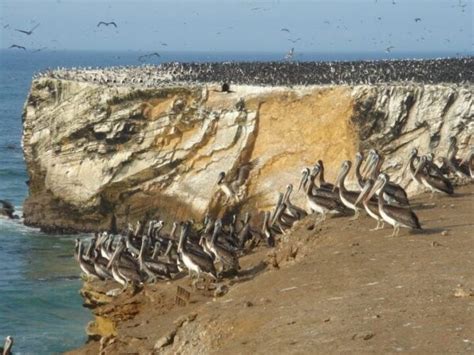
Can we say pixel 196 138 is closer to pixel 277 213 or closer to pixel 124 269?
pixel 277 213

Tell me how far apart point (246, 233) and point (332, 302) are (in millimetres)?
11221

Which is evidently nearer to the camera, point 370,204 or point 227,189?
point 370,204

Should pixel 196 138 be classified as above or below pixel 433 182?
below

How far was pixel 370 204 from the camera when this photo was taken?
760 inches

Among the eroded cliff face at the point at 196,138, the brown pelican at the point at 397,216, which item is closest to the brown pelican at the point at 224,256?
the brown pelican at the point at 397,216

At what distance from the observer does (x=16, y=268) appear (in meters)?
38.2

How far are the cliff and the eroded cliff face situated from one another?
0.04 m

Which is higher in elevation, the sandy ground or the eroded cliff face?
the sandy ground

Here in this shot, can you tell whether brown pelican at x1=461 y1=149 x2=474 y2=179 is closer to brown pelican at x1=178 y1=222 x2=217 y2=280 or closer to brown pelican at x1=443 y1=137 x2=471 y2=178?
brown pelican at x1=443 y1=137 x2=471 y2=178

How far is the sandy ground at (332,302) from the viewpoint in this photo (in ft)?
40.7

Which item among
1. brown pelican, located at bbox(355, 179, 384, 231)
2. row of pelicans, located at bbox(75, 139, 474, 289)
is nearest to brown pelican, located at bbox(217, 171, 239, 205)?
row of pelicans, located at bbox(75, 139, 474, 289)

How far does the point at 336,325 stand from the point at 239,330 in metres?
1.73

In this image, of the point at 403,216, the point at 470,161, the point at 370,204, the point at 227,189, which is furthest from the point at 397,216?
the point at 227,189

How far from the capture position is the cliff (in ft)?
123
